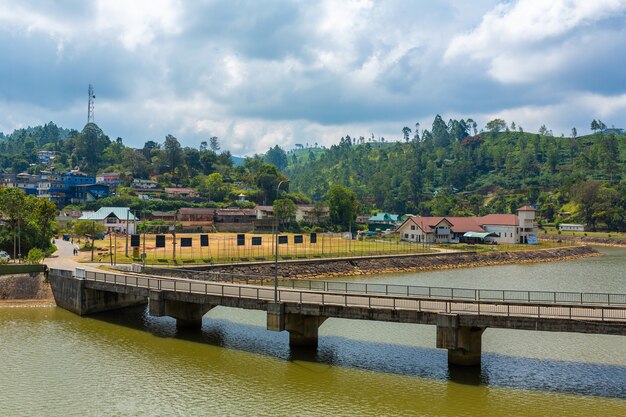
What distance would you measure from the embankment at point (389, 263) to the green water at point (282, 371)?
61.1 ft

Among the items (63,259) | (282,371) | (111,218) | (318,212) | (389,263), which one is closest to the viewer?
(282,371)

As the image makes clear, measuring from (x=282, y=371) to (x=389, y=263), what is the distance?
2414 inches

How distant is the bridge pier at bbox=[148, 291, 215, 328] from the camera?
4419 centimetres

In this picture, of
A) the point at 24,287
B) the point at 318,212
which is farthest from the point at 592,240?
the point at 24,287

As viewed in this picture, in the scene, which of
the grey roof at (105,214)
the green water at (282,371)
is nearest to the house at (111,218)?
the grey roof at (105,214)

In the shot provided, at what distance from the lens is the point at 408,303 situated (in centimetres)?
3816

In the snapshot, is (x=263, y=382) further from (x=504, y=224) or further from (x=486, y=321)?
(x=504, y=224)

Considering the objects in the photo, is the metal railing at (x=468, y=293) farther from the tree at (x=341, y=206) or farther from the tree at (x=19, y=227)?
the tree at (x=341, y=206)

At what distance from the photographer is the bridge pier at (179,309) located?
44188 millimetres

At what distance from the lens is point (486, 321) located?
109 feet

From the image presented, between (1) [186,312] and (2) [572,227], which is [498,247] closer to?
(2) [572,227]

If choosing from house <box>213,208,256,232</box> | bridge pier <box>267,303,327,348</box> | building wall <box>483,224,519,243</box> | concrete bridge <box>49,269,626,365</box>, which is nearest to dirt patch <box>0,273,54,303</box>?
concrete bridge <box>49,269,626,365</box>

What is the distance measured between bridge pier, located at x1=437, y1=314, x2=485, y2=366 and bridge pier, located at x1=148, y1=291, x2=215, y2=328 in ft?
64.5

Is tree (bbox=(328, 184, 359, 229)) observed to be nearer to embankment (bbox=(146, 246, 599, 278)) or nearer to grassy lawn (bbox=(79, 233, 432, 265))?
grassy lawn (bbox=(79, 233, 432, 265))
